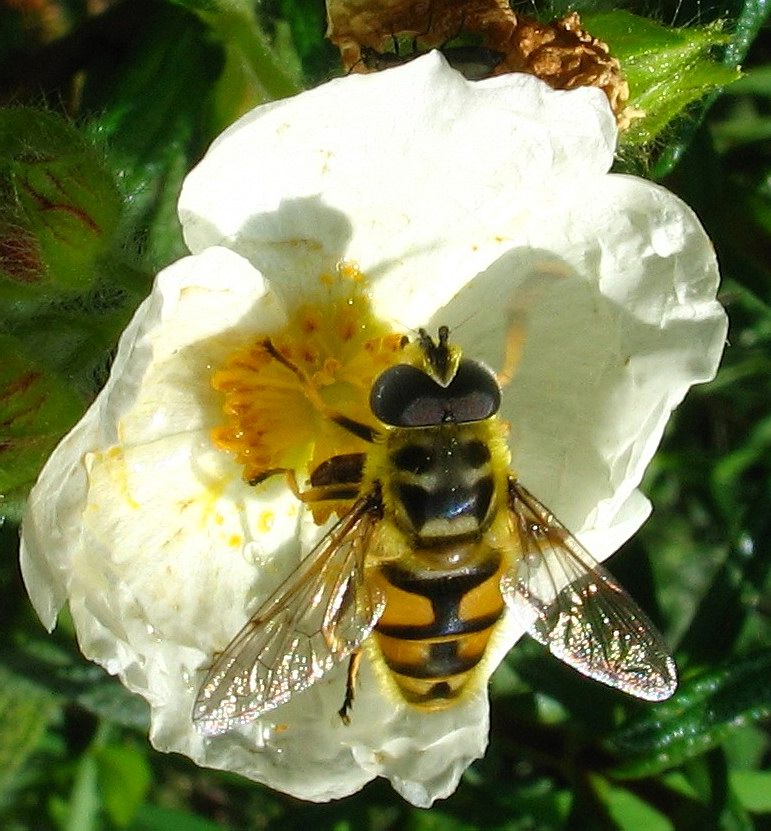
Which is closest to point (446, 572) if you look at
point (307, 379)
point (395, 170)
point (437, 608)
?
point (437, 608)

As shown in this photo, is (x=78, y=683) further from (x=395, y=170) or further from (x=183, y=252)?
(x=395, y=170)

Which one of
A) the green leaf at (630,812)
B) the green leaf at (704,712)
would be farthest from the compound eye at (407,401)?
the green leaf at (630,812)

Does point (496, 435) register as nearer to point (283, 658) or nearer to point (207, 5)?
point (283, 658)

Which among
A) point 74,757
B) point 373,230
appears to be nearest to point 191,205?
point 373,230

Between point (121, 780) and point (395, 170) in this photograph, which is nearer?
point (395, 170)

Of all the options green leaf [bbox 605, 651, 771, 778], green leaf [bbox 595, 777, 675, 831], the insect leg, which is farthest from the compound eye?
green leaf [bbox 595, 777, 675, 831]

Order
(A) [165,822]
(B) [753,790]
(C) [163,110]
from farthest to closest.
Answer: (A) [165,822] < (B) [753,790] < (C) [163,110]
